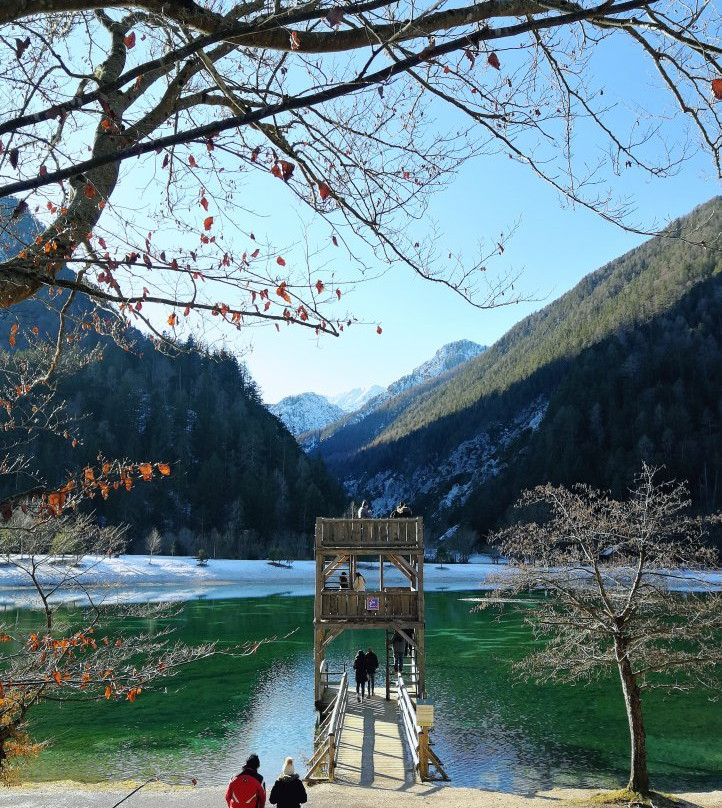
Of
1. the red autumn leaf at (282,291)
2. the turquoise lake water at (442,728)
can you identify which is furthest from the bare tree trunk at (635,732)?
the red autumn leaf at (282,291)

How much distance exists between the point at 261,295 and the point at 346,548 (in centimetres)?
1196

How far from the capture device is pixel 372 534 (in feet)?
48.4

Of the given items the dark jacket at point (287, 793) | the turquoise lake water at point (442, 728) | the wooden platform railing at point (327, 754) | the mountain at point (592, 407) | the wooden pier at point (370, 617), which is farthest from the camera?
the mountain at point (592, 407)

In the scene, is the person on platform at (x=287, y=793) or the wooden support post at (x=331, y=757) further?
the wooden support post at (x=331, y=757)

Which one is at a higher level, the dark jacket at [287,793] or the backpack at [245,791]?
Result: the backpack at [245,791]

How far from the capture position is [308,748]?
14.7 m

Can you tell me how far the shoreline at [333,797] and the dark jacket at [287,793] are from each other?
7.01ft

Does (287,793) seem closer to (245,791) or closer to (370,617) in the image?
(245,791)

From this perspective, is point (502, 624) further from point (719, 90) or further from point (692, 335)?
point (692, 335)

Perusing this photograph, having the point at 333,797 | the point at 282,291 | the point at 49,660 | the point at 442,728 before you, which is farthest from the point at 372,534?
the point at 282,291

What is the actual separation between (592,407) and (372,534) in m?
102

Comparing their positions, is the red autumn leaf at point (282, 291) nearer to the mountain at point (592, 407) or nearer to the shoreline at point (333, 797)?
the shoreline at point (333, 797)

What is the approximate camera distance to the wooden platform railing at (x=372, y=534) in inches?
577

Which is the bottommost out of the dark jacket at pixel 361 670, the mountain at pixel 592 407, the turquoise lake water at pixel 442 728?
the turquoise lake water at pixel 442 728
